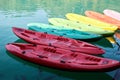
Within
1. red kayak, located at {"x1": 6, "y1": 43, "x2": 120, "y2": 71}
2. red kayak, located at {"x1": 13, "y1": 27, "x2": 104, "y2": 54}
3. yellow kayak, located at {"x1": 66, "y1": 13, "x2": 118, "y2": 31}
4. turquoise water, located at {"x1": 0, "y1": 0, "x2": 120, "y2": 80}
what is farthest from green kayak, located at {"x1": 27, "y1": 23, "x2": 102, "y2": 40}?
red kayak, located at {"x1": 6, "y1": 43, "x2": 120, "y2": 71}

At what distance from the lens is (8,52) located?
14.4m

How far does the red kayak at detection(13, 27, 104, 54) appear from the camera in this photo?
1386 centimetres

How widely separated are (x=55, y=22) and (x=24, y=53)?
7.35 m

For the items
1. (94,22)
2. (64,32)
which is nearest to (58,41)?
(64,32)

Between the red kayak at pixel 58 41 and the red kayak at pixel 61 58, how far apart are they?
0.87 m

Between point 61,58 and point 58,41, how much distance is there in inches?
97.8

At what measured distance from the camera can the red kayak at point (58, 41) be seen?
45.5 ft

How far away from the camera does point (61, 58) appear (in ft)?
42.0

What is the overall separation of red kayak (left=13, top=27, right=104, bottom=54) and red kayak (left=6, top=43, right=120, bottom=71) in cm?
87

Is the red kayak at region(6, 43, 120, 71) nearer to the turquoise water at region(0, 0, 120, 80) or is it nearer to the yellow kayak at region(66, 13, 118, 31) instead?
the turquoise water at region(0, 0, 120, 80)

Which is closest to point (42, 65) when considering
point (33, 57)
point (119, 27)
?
point (33, 57)

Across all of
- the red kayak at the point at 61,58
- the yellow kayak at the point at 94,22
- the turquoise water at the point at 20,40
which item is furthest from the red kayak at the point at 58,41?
the yellow kayak at the point at 94,22

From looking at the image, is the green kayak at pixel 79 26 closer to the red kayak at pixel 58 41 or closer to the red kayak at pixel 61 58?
the red kayak at pixel 58 41

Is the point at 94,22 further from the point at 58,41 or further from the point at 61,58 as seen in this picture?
the point at 61,58
